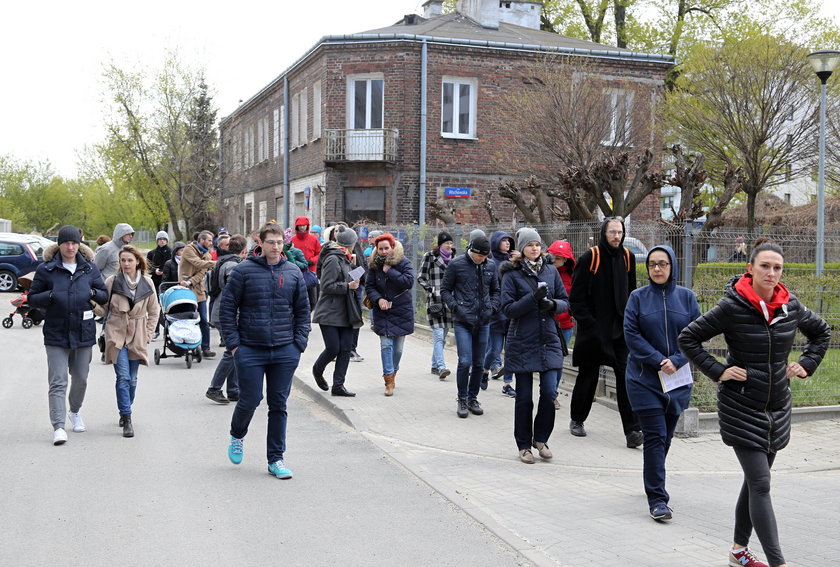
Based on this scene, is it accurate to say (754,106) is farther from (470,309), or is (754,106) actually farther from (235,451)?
(235,451)

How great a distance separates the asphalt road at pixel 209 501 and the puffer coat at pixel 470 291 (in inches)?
70.6

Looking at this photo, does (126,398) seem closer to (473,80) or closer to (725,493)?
(725,493)

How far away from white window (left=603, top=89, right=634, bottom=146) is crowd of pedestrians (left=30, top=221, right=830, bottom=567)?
10443 millimetres

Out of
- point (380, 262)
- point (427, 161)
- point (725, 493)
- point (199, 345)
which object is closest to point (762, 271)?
point (725, 493)

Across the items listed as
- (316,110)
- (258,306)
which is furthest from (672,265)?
(316,110)

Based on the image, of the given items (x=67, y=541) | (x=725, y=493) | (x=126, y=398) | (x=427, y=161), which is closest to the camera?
(x=67, y=541)

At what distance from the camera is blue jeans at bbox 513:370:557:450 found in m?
7.84

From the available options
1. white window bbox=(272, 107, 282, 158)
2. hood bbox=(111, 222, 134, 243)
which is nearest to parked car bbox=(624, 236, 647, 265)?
hood bbox=(111, 222, 134, 243)

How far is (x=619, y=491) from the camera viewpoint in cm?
718

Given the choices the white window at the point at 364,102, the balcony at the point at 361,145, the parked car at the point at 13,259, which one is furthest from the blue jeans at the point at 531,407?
the parked car at the point at 13,259

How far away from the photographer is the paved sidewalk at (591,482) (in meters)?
5.72

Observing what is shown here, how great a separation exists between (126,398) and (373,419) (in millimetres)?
2544

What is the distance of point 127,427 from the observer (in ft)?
29.3

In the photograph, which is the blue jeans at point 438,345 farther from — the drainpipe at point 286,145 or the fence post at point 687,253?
the drainpipe at point 286,145
